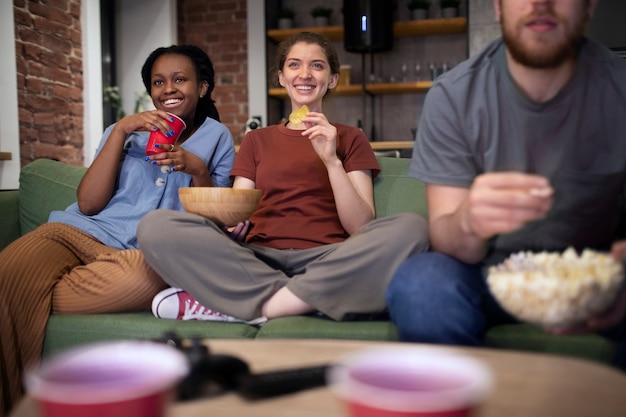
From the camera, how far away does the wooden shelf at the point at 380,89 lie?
476cm

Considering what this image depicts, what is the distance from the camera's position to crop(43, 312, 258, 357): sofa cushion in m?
1.32

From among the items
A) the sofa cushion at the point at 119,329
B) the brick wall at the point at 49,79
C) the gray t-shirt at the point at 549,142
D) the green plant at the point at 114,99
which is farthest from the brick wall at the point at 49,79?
the gray t-shirt at the point at 549,142

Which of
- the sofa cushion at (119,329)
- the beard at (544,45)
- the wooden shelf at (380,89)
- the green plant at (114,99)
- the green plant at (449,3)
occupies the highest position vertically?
the green plant at (449,3)

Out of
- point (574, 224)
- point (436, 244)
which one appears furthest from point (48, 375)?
point (574, 224)

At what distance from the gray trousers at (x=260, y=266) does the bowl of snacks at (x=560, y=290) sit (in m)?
0.62

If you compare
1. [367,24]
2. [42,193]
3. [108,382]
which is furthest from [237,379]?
[367,24]

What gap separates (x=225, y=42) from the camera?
5125 mm

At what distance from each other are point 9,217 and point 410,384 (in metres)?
1.84

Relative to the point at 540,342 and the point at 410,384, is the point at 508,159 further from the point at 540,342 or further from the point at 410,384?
the point at 410,384

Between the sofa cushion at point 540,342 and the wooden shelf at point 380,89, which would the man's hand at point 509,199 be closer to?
the sofa cushion at point 540,342

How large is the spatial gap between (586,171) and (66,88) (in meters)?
3.52

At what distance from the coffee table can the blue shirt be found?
1.11 m

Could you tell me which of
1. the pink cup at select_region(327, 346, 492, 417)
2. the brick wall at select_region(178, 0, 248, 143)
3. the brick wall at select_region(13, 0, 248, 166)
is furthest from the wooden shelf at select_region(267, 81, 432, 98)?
the pink cup at select_region(327, 346, 492, 417)

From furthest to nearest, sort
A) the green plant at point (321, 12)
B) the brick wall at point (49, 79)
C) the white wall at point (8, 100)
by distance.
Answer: the green plant at point (321, 12)
the brick wall at point (49, 79)
the white wall at point (8, 100)
